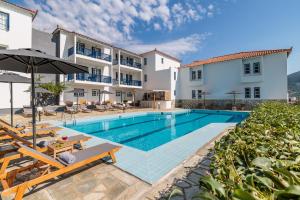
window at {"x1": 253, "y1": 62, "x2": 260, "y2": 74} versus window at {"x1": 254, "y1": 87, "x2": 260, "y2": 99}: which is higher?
window at {"x1": 253, "y1": 62, "x2": 260, "y2": 74}

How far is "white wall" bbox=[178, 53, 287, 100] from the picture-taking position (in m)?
20.1

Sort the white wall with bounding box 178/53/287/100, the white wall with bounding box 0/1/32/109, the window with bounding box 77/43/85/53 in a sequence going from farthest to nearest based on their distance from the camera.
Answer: the window with bounding box 77/43/85/53
the white wall with bounding box 178/53/287/100
the white wall with bounding box 0/1/32/109

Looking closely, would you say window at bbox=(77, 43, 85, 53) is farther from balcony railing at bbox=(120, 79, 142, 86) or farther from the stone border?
the stone border

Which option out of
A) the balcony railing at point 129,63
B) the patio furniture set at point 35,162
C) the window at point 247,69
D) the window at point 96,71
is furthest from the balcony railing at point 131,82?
the patio furniture set at point 35,162

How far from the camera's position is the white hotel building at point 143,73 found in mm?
17516

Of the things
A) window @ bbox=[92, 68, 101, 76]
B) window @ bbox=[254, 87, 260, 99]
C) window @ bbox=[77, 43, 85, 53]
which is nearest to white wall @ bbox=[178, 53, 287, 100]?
window @ bbox=[254, 87, 260, 99]

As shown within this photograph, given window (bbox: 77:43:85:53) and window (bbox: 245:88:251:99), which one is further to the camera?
window (bbox: 245:88:251:99)

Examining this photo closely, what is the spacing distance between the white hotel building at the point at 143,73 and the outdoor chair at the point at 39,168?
16.9 metres

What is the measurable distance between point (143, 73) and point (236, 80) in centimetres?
1594

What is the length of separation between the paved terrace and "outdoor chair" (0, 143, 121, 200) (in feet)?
0.73

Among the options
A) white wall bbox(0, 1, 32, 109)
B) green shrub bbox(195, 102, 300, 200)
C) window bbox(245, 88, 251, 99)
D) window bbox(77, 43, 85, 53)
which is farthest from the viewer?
window bbox(245, 88, 251, 99)

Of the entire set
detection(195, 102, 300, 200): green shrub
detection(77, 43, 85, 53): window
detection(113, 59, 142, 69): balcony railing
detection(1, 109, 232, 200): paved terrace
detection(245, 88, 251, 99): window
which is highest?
detection(77, 43, 85, 53): window

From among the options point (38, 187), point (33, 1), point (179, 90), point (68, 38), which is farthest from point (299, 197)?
point (179, 90)

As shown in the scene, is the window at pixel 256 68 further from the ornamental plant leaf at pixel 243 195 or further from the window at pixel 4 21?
the window at pixel 4 21
